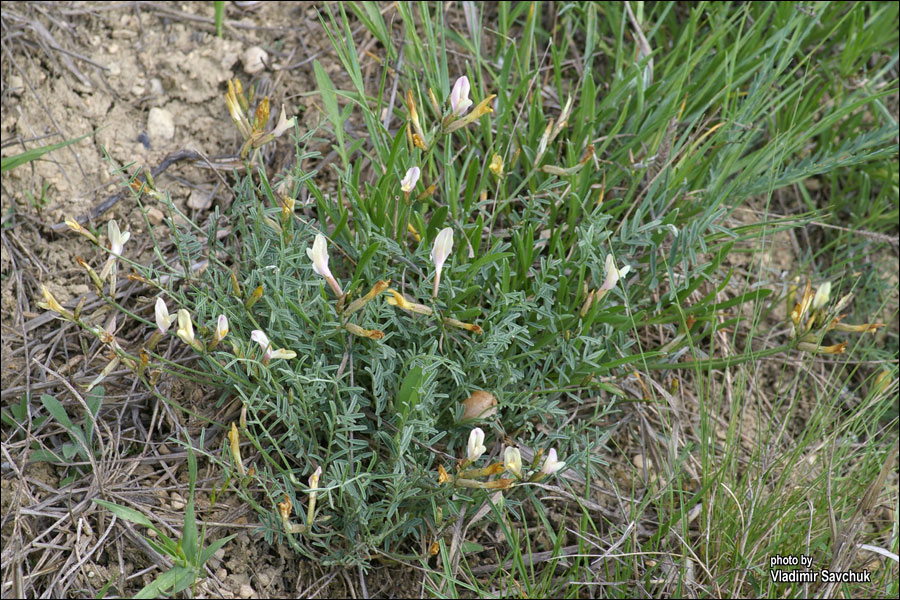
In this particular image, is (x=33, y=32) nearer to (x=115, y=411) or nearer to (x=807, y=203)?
(x=115, y=411)

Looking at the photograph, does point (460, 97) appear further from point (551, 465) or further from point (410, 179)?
point (551, 465)

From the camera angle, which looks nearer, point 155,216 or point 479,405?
point 479,405

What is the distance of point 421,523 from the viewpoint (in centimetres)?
190

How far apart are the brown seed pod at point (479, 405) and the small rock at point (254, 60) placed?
144 cm

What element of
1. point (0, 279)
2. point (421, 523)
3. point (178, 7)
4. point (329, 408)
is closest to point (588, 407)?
point (421, 523)

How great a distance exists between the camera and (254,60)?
2572mm

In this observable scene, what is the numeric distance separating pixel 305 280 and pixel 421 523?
0.69 m

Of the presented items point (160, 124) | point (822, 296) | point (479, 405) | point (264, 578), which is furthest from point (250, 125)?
point (822, 296)

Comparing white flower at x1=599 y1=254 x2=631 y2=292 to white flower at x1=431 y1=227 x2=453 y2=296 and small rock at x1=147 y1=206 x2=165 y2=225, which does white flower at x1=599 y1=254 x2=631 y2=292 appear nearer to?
white flower at x1=431 y1=227 x2=453 y2=296

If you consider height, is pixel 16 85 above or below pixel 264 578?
above

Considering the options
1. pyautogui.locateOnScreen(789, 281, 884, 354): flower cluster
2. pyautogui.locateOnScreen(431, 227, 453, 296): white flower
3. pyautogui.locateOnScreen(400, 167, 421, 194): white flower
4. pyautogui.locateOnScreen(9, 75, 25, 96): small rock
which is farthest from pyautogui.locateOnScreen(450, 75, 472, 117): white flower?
pyautogui.locateOnScreen(9, 75, 25, 96): small rock

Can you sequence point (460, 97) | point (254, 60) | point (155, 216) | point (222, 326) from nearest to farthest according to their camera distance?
1. point (222, 326)
2. point (460, 97)
3. point (155, 216)
4. point (254, 60)

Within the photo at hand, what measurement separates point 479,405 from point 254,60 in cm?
150

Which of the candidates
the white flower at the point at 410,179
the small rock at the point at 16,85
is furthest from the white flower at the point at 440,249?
the small rock at the point at 16,85
